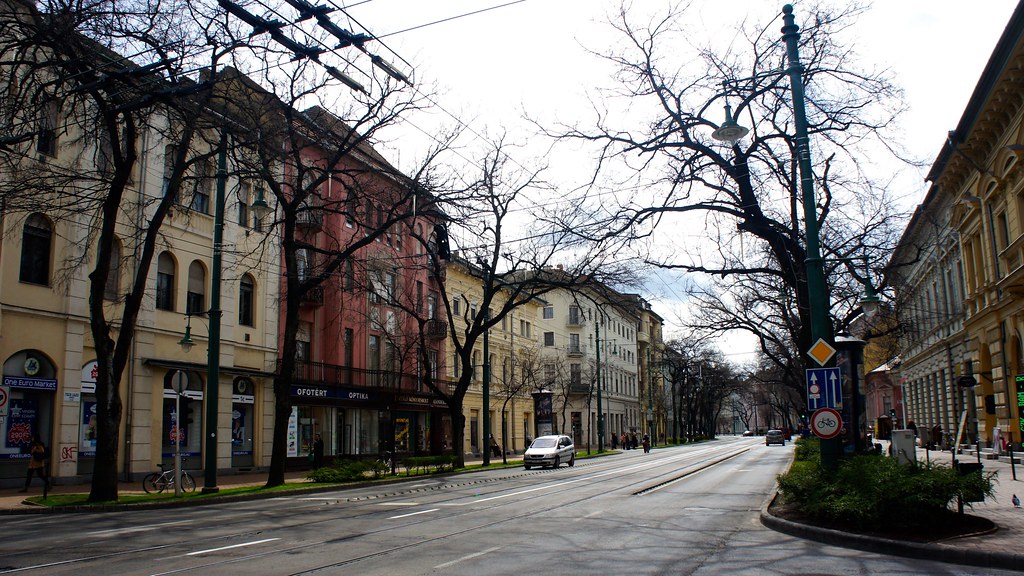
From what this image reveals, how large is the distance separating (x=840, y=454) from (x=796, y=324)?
21678 mm

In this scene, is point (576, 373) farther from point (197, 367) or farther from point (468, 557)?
point (468, 557)

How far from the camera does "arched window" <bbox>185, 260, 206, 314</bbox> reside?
30.2m

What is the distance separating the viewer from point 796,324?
34.1 metres

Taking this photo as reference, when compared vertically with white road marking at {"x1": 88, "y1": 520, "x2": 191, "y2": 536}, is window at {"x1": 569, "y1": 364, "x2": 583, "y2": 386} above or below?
above

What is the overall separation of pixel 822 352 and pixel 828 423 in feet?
4.07

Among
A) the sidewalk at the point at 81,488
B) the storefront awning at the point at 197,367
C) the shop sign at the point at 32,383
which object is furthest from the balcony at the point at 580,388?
the shop sign at the point at 32,383

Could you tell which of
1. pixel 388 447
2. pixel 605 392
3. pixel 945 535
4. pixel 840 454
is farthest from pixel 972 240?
pixel 605 392

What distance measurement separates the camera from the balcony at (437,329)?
48.1m

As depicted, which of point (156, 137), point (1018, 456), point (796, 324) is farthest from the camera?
point (796, 324)

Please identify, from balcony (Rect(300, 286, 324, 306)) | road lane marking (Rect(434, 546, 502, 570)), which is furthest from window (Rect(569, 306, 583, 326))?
road lane marking (Rect(434, 546, 502, 570))

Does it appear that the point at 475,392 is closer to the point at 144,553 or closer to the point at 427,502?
the point at 427,502

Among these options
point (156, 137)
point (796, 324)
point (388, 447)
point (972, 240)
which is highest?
point (156, 137)

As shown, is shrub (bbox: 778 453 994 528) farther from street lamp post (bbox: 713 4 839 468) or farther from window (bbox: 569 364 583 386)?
window (bbox: 569 364 583 386)

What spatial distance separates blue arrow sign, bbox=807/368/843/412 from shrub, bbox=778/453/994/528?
1.14 m
